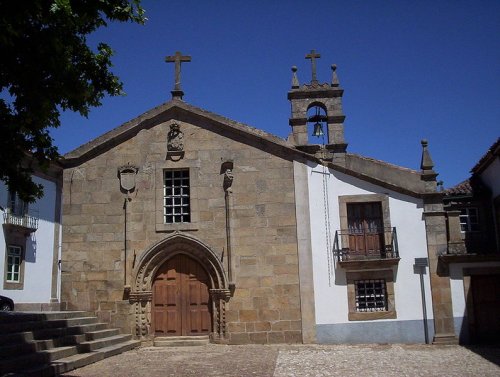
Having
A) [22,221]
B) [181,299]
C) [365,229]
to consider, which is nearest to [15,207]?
[22,221]

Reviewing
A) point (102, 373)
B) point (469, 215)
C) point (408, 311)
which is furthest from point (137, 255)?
point (469, 215)

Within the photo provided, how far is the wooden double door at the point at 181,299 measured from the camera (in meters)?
15.6

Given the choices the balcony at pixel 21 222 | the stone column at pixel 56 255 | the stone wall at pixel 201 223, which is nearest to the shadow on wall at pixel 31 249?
the balcony at pixel 21 222

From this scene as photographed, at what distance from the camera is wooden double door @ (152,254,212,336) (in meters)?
15.6

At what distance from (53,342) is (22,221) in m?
9.65

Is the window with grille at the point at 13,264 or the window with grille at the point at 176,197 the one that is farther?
the window with grille at the point at 13,264

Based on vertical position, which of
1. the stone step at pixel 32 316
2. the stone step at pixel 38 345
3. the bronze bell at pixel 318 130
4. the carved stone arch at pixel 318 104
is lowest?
the stone step at pixel 38 345

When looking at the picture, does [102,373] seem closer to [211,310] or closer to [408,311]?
[211,310]

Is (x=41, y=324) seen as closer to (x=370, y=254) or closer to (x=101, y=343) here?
(x=101, y=343)

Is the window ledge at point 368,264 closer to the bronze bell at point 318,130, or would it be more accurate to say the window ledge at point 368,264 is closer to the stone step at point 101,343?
the bronze bell at point 318,130

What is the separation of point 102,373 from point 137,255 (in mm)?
5512

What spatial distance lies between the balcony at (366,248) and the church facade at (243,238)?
0.03 meters

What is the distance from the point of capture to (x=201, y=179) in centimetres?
1612

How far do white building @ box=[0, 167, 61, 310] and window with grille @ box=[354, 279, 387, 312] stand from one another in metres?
11.5
